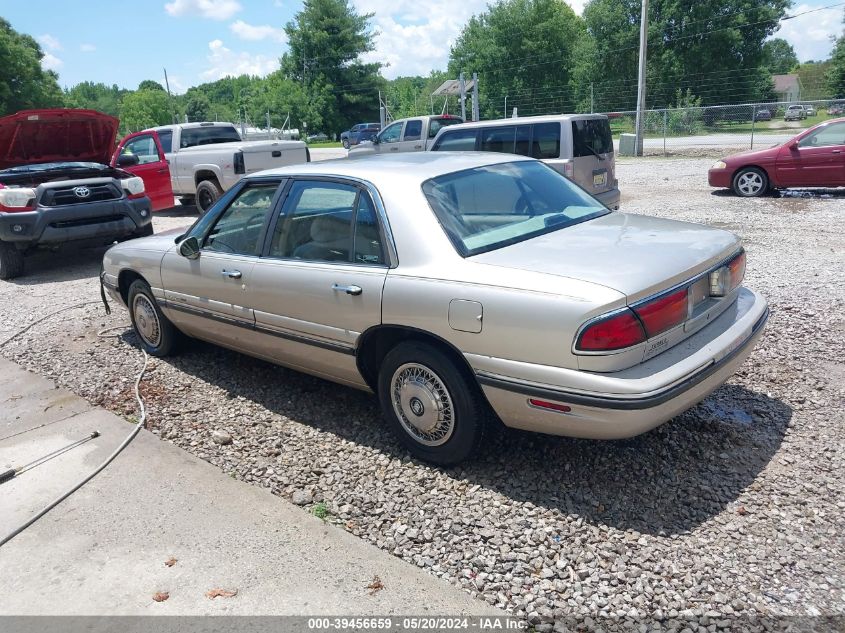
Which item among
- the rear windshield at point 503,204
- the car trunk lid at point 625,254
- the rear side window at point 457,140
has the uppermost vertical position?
the rear side window at point 457,140

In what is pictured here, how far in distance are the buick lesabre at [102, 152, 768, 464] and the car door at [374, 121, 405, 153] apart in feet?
40.8

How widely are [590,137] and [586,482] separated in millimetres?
7339

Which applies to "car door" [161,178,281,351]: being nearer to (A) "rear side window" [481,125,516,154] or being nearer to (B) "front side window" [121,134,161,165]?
(A) "rear side window" [481,125,516,154]

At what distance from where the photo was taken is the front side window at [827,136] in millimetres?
11812

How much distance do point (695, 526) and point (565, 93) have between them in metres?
52.3

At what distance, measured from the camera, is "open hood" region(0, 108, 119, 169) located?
8938 mm

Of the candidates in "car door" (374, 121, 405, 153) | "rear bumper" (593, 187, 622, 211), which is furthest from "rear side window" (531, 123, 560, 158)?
"car door" (374, 121, 405, 153)

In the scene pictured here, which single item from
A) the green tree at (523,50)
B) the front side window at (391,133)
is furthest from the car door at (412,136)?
the green tree at (523,50)

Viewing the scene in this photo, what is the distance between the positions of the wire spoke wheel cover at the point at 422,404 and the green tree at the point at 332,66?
57094 millimetres

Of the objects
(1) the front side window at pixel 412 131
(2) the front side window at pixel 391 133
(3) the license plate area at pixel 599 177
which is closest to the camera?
(3) the license plate area at pixel 599 177

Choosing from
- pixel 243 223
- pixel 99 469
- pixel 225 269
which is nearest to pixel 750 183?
pixel 243 223

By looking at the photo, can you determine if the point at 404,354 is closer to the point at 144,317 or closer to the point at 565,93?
the point at 144,317

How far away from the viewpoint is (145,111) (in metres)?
83.6

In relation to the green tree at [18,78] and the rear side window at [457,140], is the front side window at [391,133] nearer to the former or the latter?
the rear side window at [457,140]
